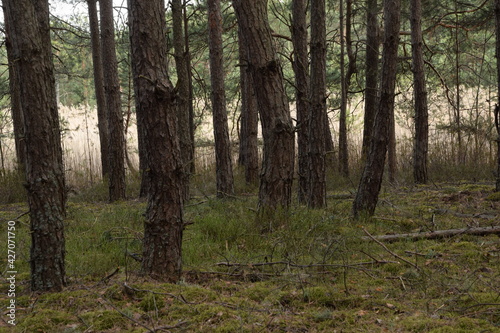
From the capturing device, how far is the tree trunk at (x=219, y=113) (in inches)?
349

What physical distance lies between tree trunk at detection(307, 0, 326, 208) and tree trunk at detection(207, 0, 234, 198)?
235cm

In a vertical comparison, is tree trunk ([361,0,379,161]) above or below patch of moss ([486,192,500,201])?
above

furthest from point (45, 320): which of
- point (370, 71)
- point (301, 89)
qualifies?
point (370, 71)

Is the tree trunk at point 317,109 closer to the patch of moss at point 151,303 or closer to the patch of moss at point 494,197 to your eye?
the patch of moss at point 494,197

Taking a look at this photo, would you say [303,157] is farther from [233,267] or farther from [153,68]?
[153,68]

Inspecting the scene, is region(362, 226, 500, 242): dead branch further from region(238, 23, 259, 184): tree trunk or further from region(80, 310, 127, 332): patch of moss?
region(238, 23, 259, 184): tree trunk

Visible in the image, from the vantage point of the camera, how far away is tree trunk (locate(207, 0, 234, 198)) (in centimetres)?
886

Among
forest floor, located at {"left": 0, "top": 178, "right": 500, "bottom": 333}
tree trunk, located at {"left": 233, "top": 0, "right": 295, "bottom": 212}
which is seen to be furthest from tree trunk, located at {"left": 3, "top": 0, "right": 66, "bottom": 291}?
tree trunk, located at {"left": 233, "top": 0, "right": 295, "bottom": 212}

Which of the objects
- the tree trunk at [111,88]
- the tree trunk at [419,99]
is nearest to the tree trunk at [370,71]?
the tree trunk at [419,99]

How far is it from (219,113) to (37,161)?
5718 millimetres

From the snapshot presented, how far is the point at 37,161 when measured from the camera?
11.2 ft

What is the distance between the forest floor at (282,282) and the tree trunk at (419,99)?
A: 353 centimetres

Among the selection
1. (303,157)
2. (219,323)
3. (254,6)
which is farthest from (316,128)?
(219,323)

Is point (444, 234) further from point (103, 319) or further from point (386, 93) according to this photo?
point (103, 319)
